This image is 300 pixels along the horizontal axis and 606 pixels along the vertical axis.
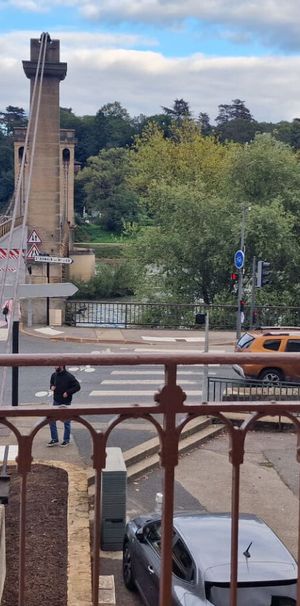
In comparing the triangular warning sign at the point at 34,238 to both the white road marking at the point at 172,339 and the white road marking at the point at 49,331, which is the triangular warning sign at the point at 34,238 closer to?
the white road marking at the point at 49,331

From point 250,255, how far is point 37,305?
10390mm

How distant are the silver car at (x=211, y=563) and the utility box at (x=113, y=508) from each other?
1.16 metres

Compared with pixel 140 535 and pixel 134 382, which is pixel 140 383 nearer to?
pixel 134 382

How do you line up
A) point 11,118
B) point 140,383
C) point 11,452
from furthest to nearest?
point 11,118 → point 140,383 → point 11,452

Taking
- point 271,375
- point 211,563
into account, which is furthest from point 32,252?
point 211,563

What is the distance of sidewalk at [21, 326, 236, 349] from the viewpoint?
25.2 metres

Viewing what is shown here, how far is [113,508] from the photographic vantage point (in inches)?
361

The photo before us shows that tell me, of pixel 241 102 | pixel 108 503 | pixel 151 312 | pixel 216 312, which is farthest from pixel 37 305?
pixel 241 102

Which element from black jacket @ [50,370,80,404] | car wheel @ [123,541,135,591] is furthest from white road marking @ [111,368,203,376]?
car wheel @ [123,541,135,591]

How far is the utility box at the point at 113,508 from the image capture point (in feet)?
29.8

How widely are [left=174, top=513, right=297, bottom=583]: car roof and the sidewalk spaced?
17.8 meters

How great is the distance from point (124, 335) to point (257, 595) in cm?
2079

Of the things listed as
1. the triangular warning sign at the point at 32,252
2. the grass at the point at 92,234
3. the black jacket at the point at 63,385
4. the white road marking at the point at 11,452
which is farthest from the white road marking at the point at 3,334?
the grass at the point at 92,234

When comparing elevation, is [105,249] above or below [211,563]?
below
